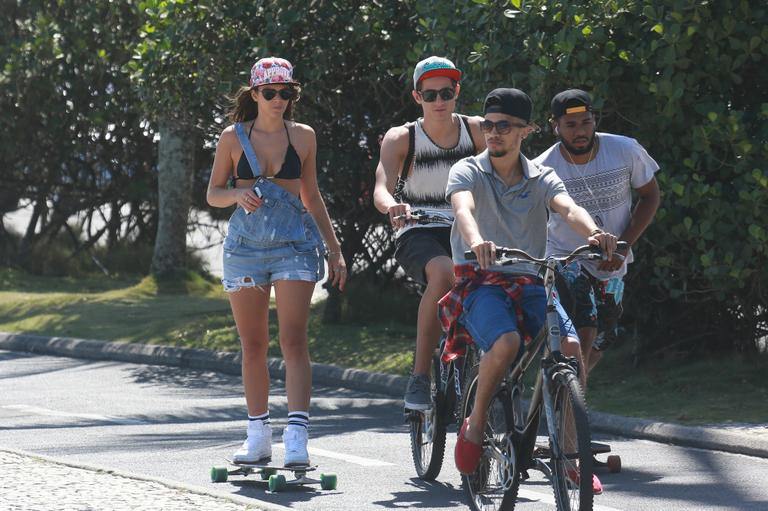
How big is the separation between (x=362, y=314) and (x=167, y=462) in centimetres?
734

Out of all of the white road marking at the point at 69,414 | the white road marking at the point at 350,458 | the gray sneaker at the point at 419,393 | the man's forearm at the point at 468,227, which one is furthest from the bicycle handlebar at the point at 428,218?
the white road marking at the point at 69,414

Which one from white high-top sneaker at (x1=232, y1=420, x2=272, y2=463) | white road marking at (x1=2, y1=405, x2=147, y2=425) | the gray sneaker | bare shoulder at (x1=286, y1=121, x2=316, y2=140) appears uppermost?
bare shoulder at (x1=286, y1=121, x2=316, y2=140)

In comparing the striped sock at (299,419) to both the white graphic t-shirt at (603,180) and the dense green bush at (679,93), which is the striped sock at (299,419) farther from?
the dense green bush at (679,93)

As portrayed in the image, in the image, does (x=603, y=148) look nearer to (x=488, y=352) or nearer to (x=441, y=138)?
(x=441, y=138)

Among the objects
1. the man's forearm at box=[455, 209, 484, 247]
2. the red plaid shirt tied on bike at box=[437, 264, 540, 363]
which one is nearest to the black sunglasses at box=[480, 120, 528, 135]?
the man's forearm at box=[455, 209, 484, 247]

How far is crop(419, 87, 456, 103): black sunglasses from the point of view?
763cm

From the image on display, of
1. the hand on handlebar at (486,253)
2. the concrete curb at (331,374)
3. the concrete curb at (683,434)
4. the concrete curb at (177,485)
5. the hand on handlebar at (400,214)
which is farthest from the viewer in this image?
the concrete curb at (331,374)

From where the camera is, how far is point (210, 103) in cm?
1577

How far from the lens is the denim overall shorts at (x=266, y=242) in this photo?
751 centimetres

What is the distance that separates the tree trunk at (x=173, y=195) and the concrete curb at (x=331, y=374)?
3988 mm

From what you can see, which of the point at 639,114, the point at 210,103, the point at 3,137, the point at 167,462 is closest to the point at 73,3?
the point at 3,137

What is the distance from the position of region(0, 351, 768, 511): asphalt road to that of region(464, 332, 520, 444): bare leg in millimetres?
818

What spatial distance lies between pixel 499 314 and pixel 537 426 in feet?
1.55

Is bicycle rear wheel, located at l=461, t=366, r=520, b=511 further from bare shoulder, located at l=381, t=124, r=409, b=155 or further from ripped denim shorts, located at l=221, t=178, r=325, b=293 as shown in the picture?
bare shoulder, located at l=381, t=124, r=409, b=155
